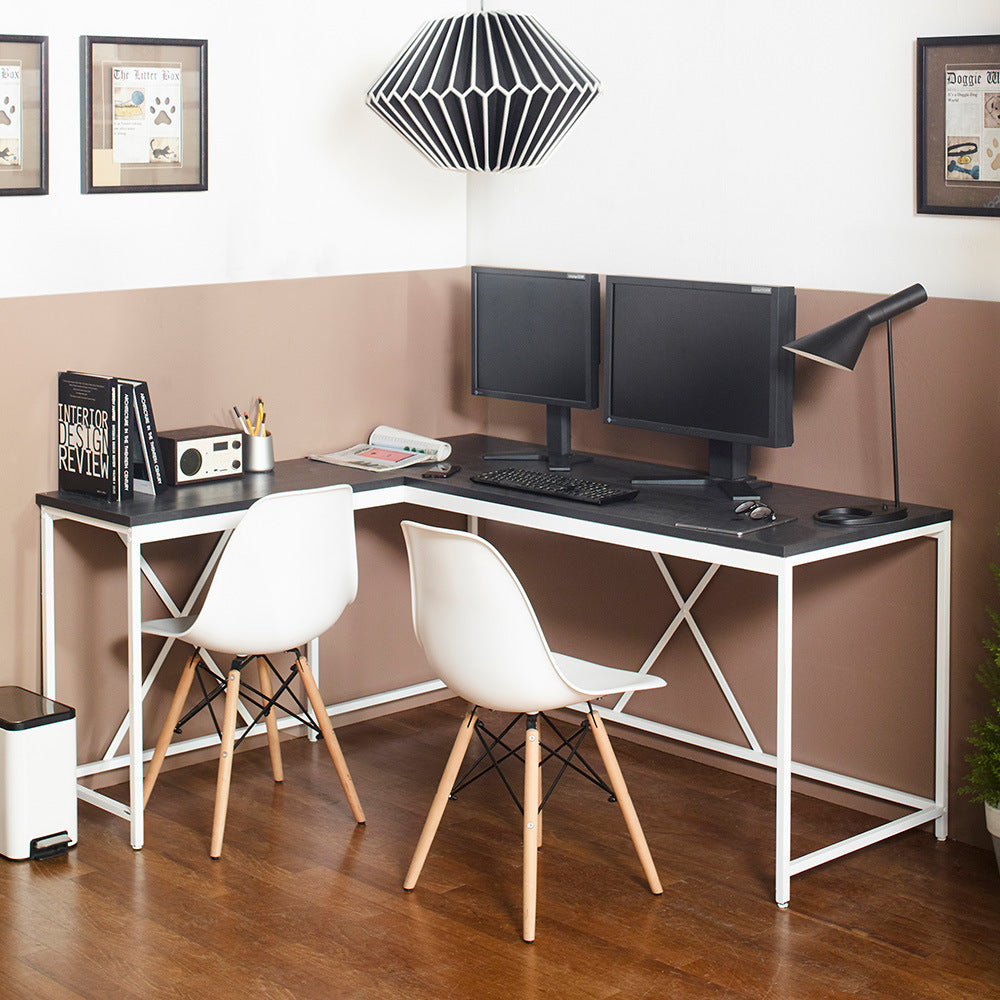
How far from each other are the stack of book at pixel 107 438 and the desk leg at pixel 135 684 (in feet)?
0.67

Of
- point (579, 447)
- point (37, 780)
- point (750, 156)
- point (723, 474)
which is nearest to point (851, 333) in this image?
point (723, 474)

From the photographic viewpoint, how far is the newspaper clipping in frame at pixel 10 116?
11.5ft

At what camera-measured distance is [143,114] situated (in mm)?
3789

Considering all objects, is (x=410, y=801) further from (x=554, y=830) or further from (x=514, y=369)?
(x=514, y=369)

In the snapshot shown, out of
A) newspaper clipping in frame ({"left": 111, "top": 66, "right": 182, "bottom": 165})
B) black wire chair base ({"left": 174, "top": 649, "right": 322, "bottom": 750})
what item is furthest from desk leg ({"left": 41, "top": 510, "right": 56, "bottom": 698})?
newspaper clipping in frame ({"left": 111, "top": 66, "right": 182, "bottom": 165})

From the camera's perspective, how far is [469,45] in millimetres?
3250

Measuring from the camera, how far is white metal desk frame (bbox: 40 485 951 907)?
324cm

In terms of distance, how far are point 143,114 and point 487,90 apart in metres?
1.04

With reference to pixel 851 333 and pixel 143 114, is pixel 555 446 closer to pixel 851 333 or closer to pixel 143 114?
pixel 851 333

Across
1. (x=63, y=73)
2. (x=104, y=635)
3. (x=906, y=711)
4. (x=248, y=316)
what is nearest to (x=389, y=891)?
(x=104, y=635)

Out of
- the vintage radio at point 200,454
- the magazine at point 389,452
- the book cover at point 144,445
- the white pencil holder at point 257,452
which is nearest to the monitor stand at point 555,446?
the magazine at point 389,452

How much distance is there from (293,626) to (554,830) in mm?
814

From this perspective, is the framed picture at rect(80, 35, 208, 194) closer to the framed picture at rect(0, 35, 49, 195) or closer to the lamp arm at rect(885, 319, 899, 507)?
the framed picture at rect(0, 35, 49, 195)

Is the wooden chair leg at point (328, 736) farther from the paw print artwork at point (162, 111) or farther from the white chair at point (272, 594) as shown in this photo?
the paw print artwork at point (162, 111)
